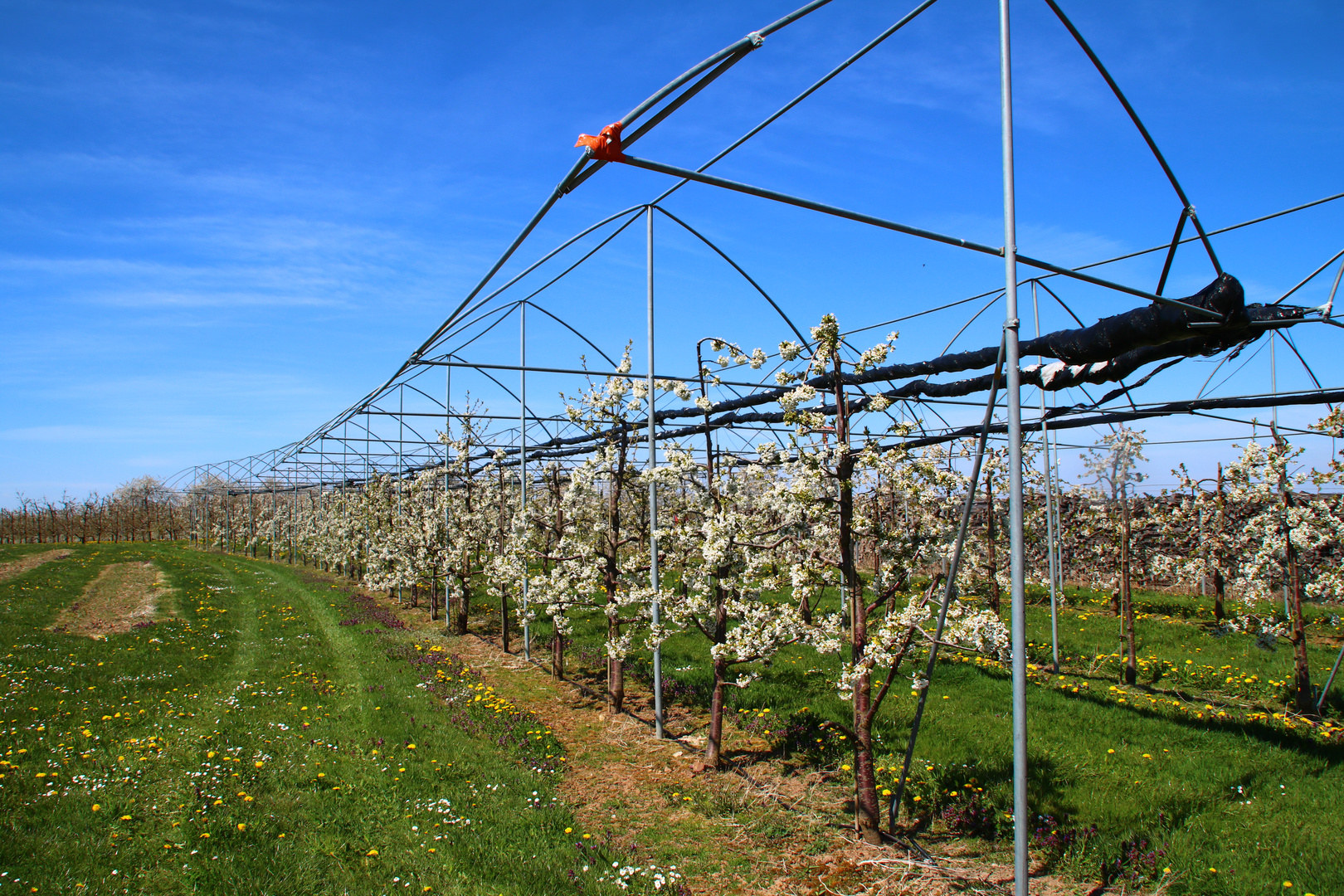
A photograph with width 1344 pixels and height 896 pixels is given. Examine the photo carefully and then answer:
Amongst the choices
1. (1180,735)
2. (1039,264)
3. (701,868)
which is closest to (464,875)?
(701,868)

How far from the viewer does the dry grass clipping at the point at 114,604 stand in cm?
1653

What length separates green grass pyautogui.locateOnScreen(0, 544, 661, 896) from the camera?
17.9ft

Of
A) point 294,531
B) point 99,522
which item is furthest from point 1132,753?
point 99,522

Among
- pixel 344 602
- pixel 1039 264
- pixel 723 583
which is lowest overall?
pixel 344 602

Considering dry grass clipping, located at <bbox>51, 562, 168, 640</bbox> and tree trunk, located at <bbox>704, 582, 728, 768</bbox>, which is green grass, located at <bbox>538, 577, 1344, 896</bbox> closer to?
tree trunk, located at <bbox>704, 582, 728, 768</bbox>

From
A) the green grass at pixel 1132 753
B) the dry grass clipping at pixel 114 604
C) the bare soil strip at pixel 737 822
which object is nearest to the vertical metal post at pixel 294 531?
the dry grass clipping at pixel 114 604

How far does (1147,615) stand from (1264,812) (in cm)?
1225

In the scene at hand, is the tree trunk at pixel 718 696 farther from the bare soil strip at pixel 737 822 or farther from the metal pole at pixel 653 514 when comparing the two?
the metal pole at pixel 653 514

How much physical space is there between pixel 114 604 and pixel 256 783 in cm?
1831

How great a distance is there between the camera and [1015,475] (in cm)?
323

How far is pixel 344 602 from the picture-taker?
21875mm

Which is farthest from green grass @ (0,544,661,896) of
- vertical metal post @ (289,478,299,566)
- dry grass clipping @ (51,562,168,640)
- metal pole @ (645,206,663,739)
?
vertical metal post @ (289,478,299,566)

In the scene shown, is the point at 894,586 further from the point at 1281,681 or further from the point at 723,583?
the point at 1281,681

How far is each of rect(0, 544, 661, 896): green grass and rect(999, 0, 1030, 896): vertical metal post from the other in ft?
11.1
